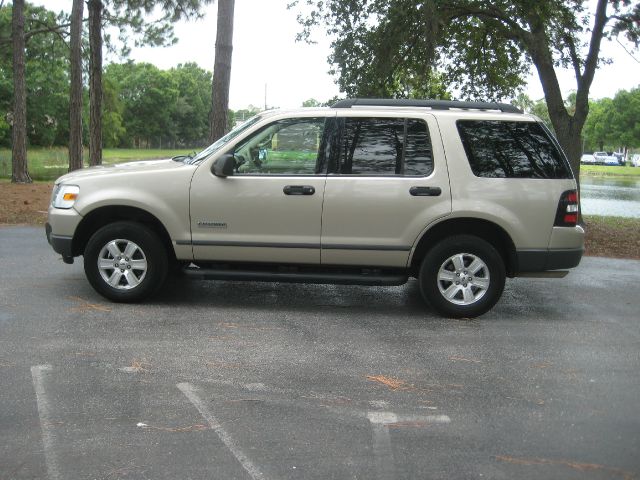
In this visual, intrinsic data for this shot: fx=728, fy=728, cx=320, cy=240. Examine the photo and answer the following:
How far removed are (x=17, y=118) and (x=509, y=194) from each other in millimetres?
19742

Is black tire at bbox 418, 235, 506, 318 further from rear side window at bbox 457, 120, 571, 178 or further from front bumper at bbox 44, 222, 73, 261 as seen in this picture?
front bumper at bbox 44, 222, 73, 261

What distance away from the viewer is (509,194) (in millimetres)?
6695

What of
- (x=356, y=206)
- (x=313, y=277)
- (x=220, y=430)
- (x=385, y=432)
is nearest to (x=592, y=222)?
(x=356, y=206)

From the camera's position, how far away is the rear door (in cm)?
669

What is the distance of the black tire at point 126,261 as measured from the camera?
6879mm

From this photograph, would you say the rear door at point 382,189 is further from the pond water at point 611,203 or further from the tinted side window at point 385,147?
the pond water at point 611,203

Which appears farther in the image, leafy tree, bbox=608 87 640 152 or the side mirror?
leafy tree, bbox=608 87 640 152

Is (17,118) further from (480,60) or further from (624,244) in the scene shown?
(624,244)

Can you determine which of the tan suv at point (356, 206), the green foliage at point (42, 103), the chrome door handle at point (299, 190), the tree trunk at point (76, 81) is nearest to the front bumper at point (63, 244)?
the tan suv at point (356, 206)

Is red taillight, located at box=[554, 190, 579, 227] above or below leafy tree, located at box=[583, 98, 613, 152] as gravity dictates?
below

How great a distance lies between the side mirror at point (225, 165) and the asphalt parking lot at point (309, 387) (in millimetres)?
1307

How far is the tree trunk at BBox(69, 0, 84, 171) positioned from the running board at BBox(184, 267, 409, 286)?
62.0 feet

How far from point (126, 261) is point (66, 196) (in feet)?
2.81

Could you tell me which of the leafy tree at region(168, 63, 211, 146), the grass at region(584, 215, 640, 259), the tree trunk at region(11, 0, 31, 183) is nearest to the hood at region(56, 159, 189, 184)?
the grass at region(584, 215, 640, 259)
